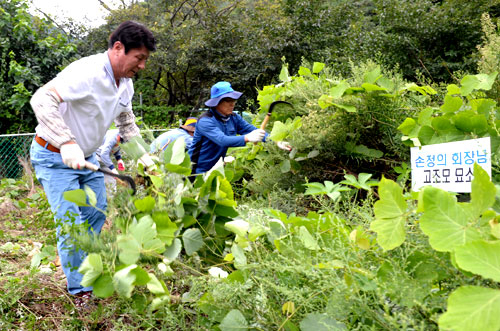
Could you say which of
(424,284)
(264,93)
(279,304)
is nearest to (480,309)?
(424,284)

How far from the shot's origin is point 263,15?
12.5 metres

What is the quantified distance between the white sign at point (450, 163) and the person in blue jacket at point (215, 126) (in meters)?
2.01

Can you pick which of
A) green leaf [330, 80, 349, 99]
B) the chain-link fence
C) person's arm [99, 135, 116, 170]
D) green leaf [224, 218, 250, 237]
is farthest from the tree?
green leaf [224, 218, 250, 237]

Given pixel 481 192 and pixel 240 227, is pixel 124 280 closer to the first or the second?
pixel 240 227

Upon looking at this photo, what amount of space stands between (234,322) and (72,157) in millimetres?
1337

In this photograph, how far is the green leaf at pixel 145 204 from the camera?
4.15 feet

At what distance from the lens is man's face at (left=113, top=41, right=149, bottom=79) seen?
95.4 inches

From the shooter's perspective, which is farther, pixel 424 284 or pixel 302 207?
pixel 302 207

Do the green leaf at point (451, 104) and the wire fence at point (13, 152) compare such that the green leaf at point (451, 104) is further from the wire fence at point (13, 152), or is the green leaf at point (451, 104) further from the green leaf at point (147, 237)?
the wire fence at point (13, 152)

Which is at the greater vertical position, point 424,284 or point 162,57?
point 162,57

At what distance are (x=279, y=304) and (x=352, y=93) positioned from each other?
55.3 inches

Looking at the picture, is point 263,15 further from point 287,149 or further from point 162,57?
point 287,149

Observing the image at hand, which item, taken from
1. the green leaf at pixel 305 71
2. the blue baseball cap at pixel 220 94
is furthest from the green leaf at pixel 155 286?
the blue baseball cap at pixel 220 94

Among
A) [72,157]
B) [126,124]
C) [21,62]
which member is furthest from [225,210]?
[21,62]
